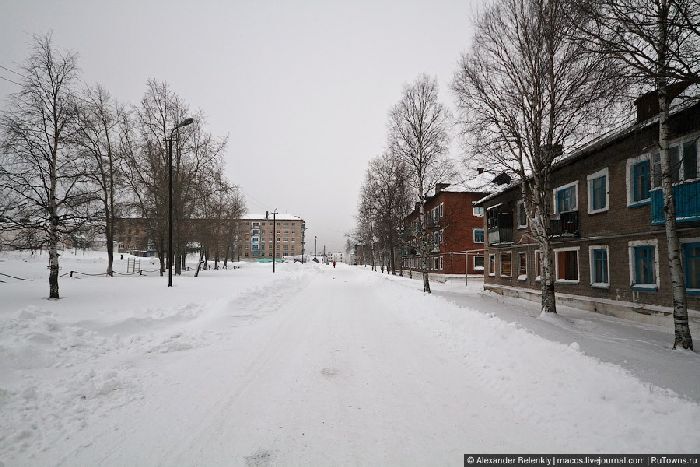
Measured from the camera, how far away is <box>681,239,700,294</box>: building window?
10492 mm

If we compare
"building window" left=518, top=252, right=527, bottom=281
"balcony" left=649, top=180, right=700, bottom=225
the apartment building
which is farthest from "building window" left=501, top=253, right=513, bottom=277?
the apartment building

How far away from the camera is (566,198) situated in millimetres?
17047

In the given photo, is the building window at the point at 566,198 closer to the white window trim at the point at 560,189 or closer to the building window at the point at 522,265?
the white window trim at the point at 560,189

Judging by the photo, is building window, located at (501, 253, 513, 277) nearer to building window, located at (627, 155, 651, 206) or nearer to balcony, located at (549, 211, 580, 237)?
balcony, located at (549, 211, 580, 237)

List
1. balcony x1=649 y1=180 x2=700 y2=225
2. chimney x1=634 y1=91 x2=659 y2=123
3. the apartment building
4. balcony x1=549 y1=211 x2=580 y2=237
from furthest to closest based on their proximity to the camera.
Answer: the apartment building → balcony x1=549 y1=211 x2=580 y2=237 → chimney x1=634 y1=91 x2=659 y2=123 → balcony x1=649 y1=180 x2=700 y2=225

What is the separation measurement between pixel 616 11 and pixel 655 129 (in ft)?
23.2

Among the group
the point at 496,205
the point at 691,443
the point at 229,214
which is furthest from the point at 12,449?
the point at 229,214

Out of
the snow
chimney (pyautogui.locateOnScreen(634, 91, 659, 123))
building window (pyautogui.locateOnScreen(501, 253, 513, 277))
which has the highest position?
chimney (pyautogui.locateOnScreen(634, 91, 659, 123))

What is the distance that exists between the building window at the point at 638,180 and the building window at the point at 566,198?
3.26 metres

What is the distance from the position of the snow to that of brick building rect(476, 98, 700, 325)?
537 cm

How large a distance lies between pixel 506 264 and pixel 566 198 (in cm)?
765

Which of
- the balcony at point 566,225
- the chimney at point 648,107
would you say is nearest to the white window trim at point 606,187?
the balcony at point 566,225

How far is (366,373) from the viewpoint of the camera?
545 centimetres

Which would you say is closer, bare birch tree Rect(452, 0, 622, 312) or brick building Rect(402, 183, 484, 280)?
bare birch tree Rect(452, 0, 622, 312)
